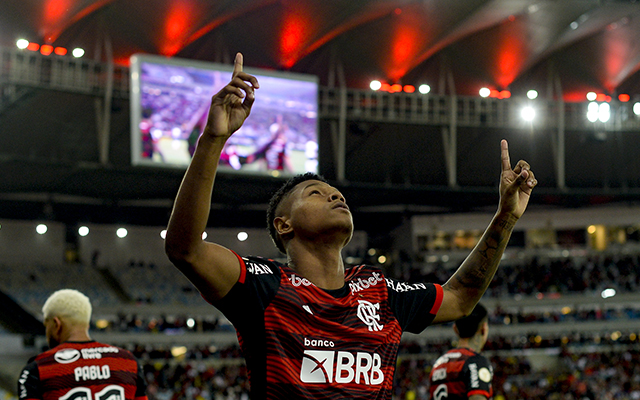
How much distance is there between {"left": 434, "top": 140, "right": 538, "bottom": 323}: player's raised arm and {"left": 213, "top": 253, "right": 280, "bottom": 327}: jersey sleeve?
0.99 meters

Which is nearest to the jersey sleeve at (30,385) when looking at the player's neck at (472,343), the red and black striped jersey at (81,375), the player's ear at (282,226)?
the red and black striped jersey at (81,375)

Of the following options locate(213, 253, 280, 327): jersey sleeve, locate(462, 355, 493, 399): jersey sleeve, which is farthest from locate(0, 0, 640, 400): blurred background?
locate(213, 253, 280, 327): jersey sleeve

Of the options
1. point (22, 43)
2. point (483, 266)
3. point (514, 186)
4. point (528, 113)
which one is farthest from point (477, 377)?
point (528, 113)

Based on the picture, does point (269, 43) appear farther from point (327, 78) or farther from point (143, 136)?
point (143, 136)

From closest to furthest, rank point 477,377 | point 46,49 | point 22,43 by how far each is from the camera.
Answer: point 477,377 → point 22,43 → point 46,49

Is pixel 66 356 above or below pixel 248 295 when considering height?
below

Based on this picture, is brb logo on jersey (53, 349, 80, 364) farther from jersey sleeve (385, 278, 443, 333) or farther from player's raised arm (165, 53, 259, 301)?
jersey sleeve (385, 278, 443, 333)

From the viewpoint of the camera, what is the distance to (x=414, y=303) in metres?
3.32

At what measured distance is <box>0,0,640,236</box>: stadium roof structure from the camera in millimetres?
29484

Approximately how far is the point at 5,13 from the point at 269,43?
432 inches

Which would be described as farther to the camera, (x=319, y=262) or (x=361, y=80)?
(x=361, y=80)

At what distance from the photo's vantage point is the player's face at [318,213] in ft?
10.1

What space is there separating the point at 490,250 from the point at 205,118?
930 inches

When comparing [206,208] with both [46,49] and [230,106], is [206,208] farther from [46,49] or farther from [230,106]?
[46,49]
